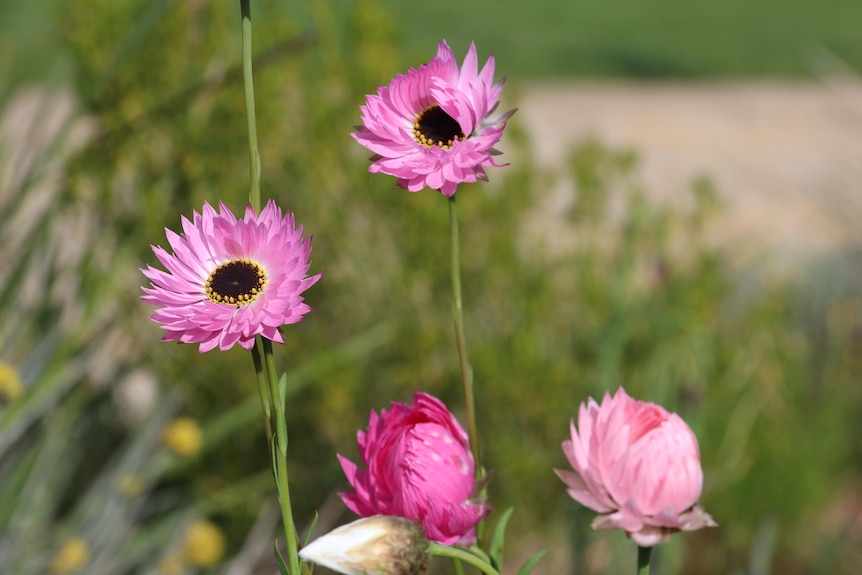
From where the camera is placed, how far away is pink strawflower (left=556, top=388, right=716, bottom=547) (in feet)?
1.26

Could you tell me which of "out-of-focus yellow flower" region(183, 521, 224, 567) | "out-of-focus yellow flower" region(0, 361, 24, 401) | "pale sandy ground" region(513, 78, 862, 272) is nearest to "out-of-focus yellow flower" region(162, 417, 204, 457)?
"out-of-focus yellow flower" region(183, 521, 224, 567)

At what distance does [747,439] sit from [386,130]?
1886 millimetres

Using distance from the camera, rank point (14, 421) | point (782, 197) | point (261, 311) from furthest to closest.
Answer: point (782, 197) < point (14, 421) < point (261, 311)

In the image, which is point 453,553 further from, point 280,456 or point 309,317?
point 309,317

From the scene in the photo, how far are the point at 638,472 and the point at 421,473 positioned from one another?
0.08m

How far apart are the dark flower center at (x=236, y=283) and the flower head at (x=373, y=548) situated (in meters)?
0.09

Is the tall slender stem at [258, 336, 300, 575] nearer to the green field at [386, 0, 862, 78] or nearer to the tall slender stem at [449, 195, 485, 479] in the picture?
the tall slender stem at [449, 195, 485, 479]

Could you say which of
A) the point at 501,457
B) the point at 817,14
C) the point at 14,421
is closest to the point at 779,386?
the point at 501,457

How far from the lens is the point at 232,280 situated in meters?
0.37

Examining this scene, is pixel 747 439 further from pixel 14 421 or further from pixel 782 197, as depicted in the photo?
pixel 782 197

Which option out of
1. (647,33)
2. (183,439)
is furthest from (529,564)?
(647,33)

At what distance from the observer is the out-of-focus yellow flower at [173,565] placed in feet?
4.52

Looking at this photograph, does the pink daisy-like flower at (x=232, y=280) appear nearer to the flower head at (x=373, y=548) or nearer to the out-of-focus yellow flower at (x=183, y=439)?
the flower head at (x=373, y=548)

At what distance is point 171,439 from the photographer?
1.39 metres
